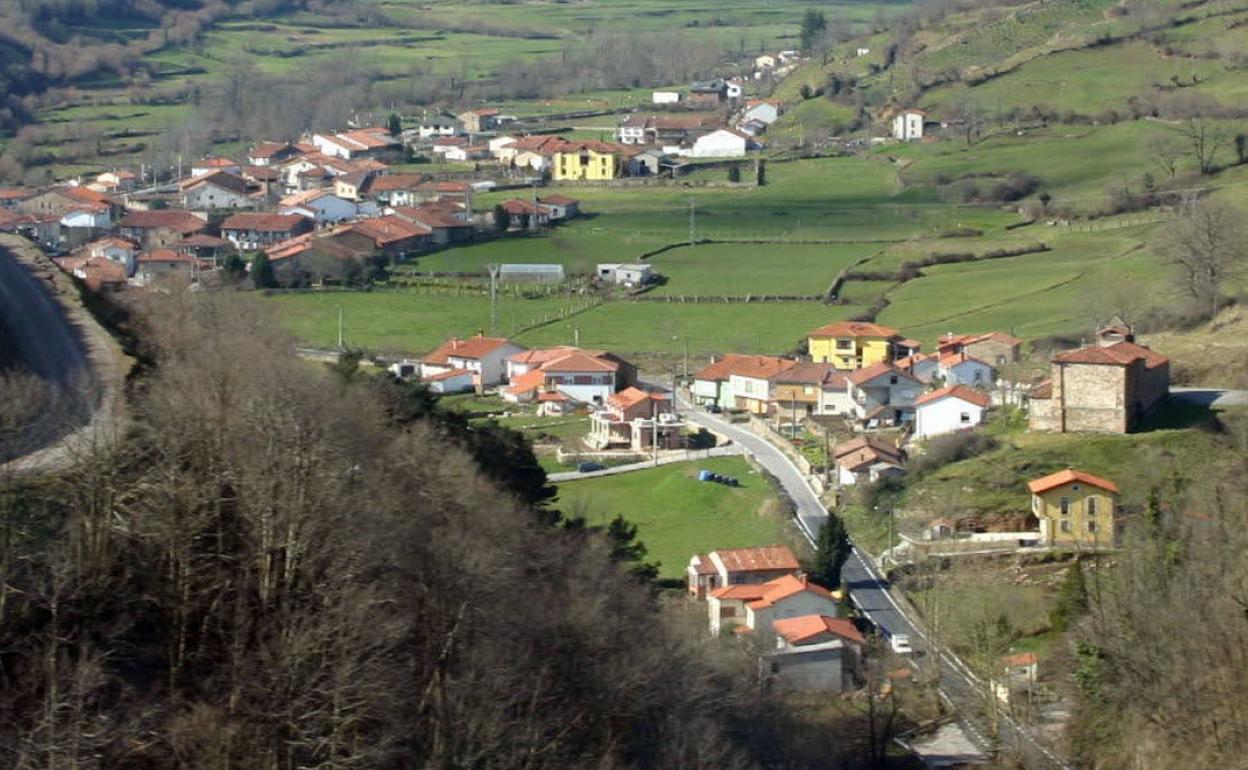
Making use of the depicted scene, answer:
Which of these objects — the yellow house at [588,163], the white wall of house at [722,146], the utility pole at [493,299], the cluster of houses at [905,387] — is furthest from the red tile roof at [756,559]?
the white wall of house at [722,146]

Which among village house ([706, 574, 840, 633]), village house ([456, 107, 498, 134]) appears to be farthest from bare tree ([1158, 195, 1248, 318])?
village house ([456, 107, 498, 134])

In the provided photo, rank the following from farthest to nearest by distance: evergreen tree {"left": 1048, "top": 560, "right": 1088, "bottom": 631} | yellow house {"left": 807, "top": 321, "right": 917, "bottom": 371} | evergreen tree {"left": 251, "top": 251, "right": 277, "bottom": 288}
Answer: evergreen tree {"left": 251, "top": 251, "right": 277, "bottom": 288}
yellow house {"left": 807, "top": 321, "right": 917, "bottom": 371}
evergreen tree {"left": 1048, "top": 560, "right": 1088, "bottom": 631}

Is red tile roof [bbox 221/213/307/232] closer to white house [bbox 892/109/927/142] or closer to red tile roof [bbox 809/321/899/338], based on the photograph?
red tile roof [bbox 809/321/899/338]

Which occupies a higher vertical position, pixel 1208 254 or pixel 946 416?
pixel 1208 254

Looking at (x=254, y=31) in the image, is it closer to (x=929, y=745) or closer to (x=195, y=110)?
(x=195, y=110)

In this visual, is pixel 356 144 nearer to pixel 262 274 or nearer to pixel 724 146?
pixel 724 146

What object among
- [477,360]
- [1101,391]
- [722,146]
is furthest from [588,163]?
[1101,391]

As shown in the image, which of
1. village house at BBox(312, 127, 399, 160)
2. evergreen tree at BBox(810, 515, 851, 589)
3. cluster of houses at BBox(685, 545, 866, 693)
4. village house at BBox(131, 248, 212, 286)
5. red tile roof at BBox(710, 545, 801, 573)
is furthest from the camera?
village house at BBox(312, 127, 399, 160)
